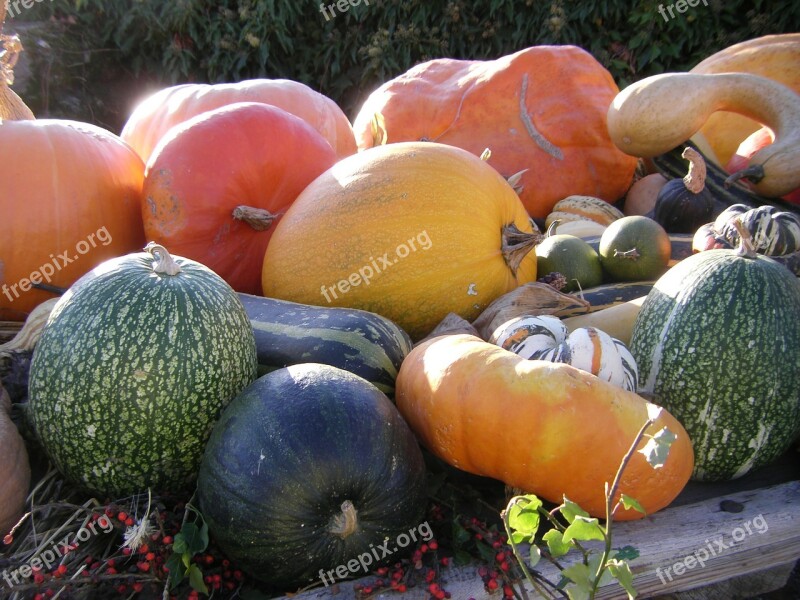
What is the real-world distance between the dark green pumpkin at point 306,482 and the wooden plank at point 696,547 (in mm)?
97

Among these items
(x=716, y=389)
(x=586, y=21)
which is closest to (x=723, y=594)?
(x=716, y=389)

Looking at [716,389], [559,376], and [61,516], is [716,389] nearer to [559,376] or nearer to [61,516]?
[559,376]

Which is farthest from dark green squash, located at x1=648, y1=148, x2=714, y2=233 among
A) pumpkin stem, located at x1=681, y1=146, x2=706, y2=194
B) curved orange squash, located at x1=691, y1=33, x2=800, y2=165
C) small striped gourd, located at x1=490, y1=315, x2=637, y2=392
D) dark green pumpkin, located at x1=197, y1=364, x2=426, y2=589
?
dark green pumpkin, located at x1=197, y1=364, x2=426, y2=589

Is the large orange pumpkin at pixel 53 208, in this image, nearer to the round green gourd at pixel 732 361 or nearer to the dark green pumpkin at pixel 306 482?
the dark green pumpkin at pixel 306 482

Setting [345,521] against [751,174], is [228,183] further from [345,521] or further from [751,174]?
[751,174]

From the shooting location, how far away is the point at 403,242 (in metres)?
1.81

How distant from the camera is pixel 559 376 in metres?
1.26

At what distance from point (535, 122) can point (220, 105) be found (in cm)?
146

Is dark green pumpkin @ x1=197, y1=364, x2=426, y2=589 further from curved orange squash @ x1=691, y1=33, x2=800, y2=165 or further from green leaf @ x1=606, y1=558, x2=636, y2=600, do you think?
curved orange squash @ x1=691, y1=33, x2=800, y2=165

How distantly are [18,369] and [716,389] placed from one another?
169 centimetres

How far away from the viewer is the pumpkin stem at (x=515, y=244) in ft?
6.17

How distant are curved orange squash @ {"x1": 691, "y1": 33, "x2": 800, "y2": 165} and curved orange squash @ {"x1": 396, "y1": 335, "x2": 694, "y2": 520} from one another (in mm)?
2418

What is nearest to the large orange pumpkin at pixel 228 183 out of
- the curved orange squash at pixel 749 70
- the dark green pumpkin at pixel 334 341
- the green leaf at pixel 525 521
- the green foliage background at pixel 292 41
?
the dark green pumpkin at pixel 334 341

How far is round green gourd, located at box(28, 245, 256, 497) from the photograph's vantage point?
4.25 ft
